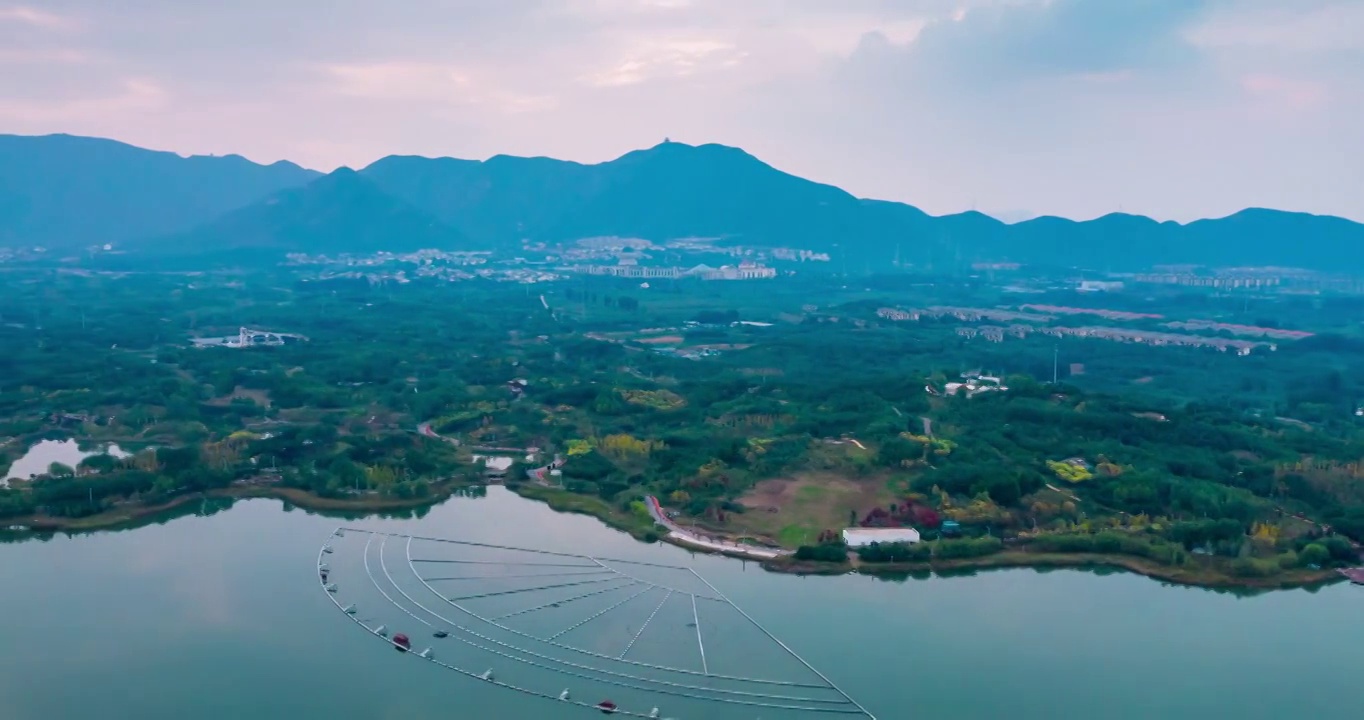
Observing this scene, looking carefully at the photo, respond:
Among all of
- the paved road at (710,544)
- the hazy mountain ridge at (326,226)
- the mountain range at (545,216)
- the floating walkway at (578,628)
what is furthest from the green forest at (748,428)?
the mountain range at (545,216)

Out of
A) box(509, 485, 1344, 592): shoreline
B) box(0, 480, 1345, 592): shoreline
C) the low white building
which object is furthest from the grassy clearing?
the low white building

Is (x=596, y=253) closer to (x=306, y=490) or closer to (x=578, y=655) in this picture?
(x=306, y=490)

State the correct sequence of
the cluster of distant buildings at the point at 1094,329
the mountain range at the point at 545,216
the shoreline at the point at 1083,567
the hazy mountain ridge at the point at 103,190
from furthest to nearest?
the hazy mountain ridge at the point at 103,190 → the mountain range at the point at 545,216 → the cluster of distant buildings at the point at 1094,329 → the shoreline at the point at 1083,567

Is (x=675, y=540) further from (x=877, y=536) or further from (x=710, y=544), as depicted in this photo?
(x=877, y=536)

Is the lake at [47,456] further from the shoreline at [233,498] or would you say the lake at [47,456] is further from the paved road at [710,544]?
the paved road at [710,544]

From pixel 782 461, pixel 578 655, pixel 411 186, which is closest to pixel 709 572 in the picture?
pixel 578 655

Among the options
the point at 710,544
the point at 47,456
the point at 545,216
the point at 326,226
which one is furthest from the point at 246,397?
the point at 545,216

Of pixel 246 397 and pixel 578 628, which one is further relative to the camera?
pixel 246 397
